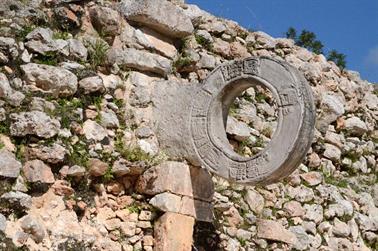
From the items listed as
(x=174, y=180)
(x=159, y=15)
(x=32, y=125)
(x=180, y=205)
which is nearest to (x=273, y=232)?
(x=180, y=205)

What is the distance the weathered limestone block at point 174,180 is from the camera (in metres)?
6.58

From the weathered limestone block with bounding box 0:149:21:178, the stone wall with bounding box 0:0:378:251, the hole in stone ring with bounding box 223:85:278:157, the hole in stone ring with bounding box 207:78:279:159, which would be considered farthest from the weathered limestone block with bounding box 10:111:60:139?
the hole in stone ring with bounding box 223:85:278:157

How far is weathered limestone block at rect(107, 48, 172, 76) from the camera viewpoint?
23.4 ft

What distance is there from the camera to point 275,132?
614 centimetres

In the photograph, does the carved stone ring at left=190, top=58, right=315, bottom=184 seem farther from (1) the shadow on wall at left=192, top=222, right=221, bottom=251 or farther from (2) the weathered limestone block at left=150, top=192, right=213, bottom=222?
(1) the shadow on wall at left=192, top=222, right=221, bottom=251

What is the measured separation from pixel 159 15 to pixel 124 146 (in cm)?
158

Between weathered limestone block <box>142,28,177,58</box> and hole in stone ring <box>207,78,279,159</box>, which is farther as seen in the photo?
hole in stone ring <box>207,78,279,159</box>

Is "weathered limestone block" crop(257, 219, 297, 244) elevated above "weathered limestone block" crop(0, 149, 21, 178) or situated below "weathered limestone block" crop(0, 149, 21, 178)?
above

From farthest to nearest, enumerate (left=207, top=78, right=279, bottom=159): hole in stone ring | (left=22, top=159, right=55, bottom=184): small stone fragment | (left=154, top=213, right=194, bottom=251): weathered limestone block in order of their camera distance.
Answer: (left=207, top=78, right=279, bottom=159): hole in stone ring
(left=154, top=213, right=194, bottom=251): weathered limestone block
(left=22, top=159, right=55, bottom=184): small stone fragment

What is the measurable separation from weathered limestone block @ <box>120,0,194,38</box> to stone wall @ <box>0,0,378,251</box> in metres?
0.01

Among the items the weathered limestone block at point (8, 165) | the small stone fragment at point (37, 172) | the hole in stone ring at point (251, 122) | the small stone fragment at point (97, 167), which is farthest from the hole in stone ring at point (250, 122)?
the weathered limestone block at point (8, 165)

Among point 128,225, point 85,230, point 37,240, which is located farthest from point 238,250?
point 37,240

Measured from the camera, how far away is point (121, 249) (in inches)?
252

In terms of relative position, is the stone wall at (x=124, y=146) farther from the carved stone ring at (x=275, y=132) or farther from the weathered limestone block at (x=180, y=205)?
the carved stone ring at (x=275, y=132)
